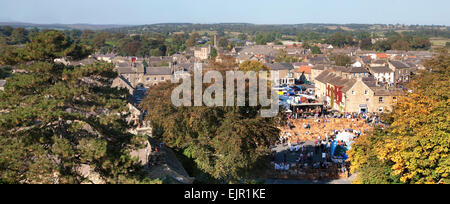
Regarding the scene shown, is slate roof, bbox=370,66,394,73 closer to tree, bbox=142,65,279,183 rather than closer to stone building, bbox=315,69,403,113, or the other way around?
stone building, bbox=315,69,403,113

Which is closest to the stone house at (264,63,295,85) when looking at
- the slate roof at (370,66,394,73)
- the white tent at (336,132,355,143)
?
the slate roof at (370,66,394,73)

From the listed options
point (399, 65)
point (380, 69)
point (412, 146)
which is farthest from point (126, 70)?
point (412, 146)

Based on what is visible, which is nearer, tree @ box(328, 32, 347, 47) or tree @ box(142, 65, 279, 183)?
tree @ box(142, 65, 279, 183)

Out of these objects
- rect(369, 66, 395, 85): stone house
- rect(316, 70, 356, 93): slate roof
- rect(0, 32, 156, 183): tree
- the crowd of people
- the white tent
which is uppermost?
rect(0, 32, 156, 183): tree

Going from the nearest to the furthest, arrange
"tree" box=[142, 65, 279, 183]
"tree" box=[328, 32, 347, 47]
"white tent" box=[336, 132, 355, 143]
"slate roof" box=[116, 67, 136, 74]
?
"tree" box=[142, 65, 279, 183] → "white tent" box=[336, 132, 355, 143] → "slate roof" box=[116, 67, 136, 74] → "tree" box=[328, 32, 347, 47]
